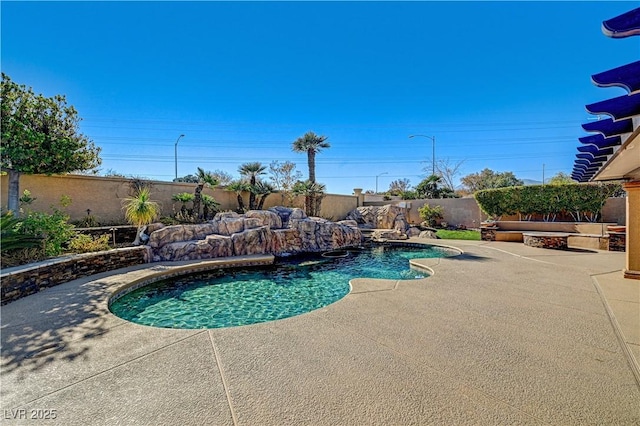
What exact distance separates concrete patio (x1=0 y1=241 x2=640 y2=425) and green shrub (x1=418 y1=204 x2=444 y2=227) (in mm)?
12958

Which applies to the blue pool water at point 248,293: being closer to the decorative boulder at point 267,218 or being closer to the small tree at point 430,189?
the decorative boulder at point 267,218

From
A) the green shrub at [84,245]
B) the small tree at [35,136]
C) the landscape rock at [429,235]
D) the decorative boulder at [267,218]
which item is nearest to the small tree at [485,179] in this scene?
the landscape rock at [429,235]

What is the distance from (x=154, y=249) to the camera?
29.4ft

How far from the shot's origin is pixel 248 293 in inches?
254

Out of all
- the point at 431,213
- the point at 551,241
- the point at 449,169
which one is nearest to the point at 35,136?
the point at 551,241

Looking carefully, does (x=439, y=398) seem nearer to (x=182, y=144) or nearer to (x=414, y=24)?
(x=414, y=24)

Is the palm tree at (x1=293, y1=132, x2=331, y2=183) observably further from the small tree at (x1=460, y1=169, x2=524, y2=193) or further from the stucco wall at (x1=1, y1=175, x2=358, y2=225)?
the small tree at (x1=460, y1=169, x2=524, y2=193)

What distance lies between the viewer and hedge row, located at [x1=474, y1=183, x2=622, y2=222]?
12406 mm

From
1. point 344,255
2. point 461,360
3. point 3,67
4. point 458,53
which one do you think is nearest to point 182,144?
point 3,67

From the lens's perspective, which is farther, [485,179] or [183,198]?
[485,179]

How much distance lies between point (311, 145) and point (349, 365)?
20085mm

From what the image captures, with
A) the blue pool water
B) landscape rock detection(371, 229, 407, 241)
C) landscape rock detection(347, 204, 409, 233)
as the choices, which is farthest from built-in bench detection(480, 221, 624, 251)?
the blue pool water

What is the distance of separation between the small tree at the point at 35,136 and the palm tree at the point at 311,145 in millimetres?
14476

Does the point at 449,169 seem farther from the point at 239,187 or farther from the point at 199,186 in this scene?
the point at 199,186
